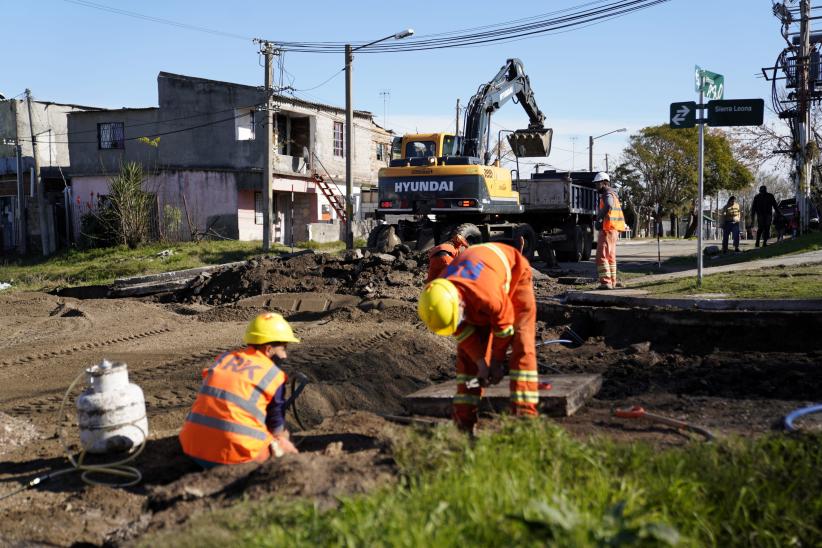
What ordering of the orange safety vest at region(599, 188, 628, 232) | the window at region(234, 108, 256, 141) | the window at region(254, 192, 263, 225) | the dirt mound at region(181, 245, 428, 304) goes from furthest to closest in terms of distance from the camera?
the window at region(254, 192, 263, 225)
the window at region(234, 108, 256, 141)
the dirt mound at region(181, 245, 428, 304)
the orange safety vest at region(599, 188, 628, 232)

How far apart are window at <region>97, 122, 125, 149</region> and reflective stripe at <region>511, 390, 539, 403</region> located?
3308 cm

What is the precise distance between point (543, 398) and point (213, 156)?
29.4 meters

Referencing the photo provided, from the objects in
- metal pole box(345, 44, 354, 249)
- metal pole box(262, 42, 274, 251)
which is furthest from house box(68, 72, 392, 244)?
metal pole box(345, 44, 354, 249)

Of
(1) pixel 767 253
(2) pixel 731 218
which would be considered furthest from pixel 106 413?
(2) pixel 731 218

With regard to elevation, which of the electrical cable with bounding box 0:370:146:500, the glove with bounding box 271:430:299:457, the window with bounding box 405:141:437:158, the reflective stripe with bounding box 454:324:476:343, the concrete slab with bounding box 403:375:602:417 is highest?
the window with bounding box 405:141:437:158

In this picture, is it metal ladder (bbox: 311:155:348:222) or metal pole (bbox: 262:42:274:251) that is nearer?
metal pole (bbox: 262:42:274:251)

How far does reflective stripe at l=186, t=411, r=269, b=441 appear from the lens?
532 centimetres

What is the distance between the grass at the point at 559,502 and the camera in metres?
3.19

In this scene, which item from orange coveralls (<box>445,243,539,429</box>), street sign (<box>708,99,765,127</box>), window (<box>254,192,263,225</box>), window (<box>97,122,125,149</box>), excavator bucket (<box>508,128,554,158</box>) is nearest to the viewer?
orange coveralls (<box>445,243,539,429</box>)

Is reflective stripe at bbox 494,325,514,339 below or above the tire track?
above

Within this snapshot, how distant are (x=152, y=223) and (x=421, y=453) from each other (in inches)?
1147

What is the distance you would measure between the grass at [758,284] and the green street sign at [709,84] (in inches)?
107

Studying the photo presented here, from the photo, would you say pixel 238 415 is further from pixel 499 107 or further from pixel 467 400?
pixel 499 107

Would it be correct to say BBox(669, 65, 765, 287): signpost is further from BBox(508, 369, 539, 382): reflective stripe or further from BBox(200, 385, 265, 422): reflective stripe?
BBox(200, 385, 265, 422): reflective stripe
